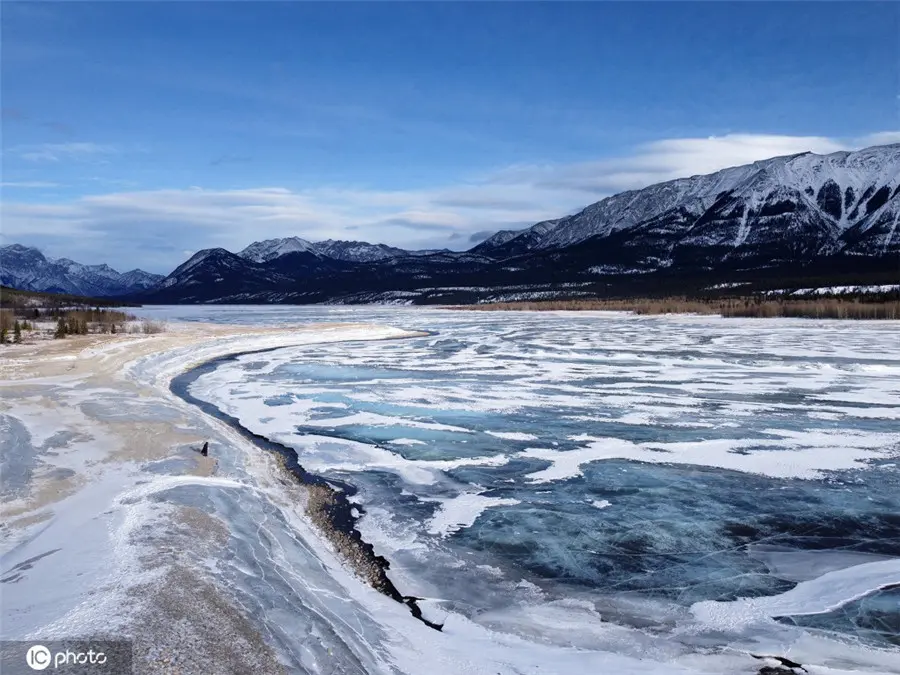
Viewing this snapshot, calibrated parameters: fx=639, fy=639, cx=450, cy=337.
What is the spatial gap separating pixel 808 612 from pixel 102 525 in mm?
6559

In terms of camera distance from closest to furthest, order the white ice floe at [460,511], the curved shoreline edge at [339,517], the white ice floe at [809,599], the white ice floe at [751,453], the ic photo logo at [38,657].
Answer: the ic photo logo at [38,657] < the white ice floe at [809,599] < the curved shoreline edge at [339,517] < the white ice floe at [460,511] < the white ice floe at [751,453]

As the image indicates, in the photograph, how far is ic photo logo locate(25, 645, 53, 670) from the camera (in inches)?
153

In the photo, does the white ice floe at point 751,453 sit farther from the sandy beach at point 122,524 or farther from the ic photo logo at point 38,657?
the ic photo logo at point 38,657

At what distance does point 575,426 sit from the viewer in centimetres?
1176

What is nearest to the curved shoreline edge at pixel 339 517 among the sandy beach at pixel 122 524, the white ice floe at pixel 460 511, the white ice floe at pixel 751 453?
the sandy beach at pixel 122 524

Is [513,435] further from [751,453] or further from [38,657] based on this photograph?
[38,657]

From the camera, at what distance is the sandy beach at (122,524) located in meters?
4.39

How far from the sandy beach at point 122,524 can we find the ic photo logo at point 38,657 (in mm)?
179

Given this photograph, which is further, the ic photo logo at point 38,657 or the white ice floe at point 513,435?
the white ice floe at point 513,435

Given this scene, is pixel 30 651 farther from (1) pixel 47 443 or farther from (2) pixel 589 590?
(1) pixel 47 443

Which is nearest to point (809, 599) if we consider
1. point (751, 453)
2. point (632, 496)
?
point (632, 496)

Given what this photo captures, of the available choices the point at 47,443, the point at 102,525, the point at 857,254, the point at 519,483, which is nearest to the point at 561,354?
the point at 519,483

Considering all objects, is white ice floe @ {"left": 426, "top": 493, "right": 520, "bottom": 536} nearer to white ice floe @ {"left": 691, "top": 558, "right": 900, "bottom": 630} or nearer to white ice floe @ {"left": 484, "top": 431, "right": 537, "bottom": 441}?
white ice floe @ {"left": 691, "top": 558, "right": 900, "bottom": 630}

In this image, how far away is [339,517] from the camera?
7.39 meters
